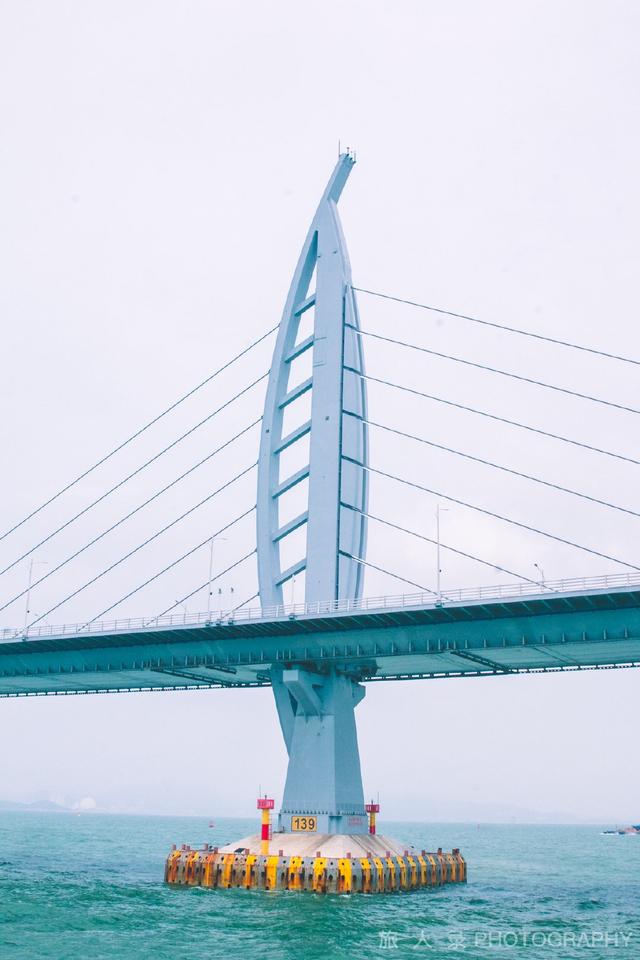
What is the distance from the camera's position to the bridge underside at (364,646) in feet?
175

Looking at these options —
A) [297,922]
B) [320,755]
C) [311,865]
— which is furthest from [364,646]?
[297,922]

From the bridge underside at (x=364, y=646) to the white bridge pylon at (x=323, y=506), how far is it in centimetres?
182

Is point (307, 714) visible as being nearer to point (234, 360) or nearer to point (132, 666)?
point (132, 666)

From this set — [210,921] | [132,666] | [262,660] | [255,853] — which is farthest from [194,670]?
[210,921]

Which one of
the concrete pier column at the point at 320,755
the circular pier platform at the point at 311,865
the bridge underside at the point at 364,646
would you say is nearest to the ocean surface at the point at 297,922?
the circular pier platform at the point at 311,865

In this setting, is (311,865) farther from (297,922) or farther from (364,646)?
(364,646)

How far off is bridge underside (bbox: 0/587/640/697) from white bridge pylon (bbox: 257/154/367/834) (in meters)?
1.82

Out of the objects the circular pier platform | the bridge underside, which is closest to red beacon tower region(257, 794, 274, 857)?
the circular pier platform

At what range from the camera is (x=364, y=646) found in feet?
196

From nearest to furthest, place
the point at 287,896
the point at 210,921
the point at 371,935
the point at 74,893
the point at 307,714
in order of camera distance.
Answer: the point at 371,935 < the point at 210,921 < the point at 287,896 < the point at 74,893 < the point at 307,714

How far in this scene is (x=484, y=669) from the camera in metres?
64.1

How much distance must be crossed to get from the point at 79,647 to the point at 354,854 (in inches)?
949

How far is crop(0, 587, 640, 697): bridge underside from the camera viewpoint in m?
53.3

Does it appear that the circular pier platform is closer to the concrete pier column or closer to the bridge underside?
the concrete pier column
